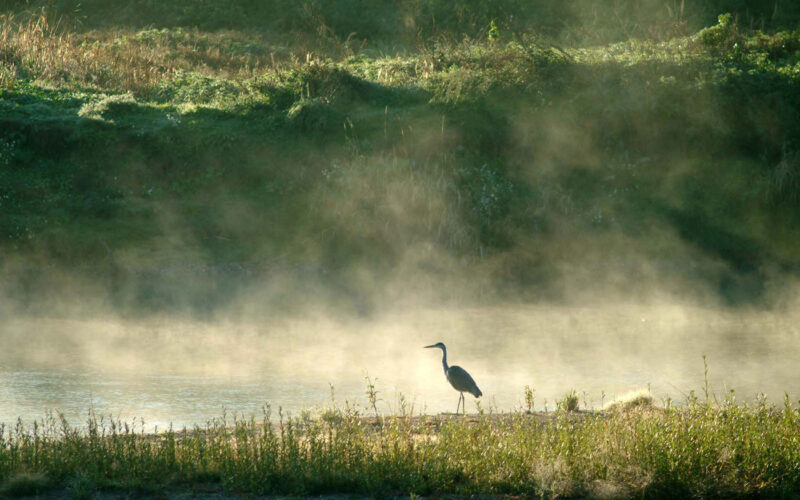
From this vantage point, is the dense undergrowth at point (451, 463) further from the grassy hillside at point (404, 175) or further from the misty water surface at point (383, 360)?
the grassy hillside at point (404, 175)

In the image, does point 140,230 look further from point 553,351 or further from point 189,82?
point 553,351

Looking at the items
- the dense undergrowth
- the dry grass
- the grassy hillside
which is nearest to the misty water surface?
the grassy hillside

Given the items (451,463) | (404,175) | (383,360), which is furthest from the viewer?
(404,175)

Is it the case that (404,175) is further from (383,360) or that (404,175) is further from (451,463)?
(451,463)

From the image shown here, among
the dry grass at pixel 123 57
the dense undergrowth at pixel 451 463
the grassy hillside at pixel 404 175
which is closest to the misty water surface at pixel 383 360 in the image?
the grassy hillside at pixel 404 175

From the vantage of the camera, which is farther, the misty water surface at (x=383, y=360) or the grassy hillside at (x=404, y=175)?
the grassy hillside at (x=404, y=175)

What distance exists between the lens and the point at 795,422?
8.45m

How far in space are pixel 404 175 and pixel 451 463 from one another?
13691 mm

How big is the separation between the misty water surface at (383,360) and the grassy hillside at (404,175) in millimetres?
1559

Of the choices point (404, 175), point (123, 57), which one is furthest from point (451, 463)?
point (123, 57)

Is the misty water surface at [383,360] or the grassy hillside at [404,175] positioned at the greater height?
the grassy hillside at [404,175]

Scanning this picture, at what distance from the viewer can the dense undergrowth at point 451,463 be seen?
300 inches

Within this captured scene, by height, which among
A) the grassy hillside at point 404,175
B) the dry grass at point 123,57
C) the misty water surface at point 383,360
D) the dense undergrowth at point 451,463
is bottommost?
the dense undergrowth at point 451,463

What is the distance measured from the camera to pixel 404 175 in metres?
21.1
